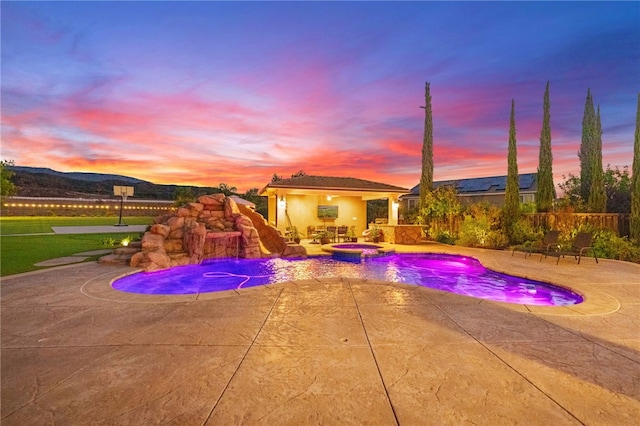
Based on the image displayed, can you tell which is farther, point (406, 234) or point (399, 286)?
point (406, 234)

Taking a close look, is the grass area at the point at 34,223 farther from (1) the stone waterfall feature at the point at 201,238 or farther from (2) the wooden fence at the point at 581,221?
(2) the wooden fence at the point at 581,221

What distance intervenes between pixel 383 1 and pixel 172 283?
11686mm

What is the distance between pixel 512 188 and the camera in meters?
15.5

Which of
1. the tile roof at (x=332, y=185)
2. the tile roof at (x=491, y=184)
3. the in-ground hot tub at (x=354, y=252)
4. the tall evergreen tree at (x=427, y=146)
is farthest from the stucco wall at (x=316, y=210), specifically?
the tile roof at (x=491, y=184)

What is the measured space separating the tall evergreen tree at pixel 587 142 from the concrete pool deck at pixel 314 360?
53.7 ft

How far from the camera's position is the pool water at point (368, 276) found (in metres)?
7.32

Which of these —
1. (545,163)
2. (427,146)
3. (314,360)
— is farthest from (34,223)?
(545,163)

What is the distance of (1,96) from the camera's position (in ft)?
42.0

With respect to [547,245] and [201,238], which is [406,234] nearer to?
[547,245]

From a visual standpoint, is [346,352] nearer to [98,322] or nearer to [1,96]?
[98,322]

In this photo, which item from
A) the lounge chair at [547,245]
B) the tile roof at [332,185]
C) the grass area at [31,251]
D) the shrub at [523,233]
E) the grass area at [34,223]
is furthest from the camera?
the grass area at [34,223]

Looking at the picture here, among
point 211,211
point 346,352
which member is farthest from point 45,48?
point 346,352

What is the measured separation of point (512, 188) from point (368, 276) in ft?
36.3

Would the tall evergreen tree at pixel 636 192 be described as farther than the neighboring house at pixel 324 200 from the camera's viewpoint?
No
